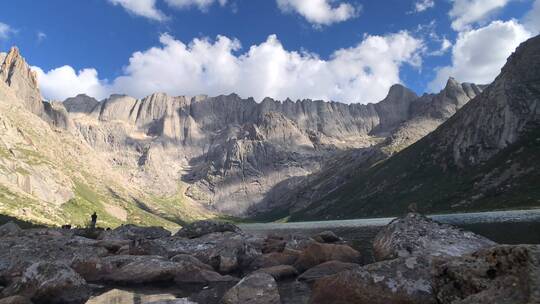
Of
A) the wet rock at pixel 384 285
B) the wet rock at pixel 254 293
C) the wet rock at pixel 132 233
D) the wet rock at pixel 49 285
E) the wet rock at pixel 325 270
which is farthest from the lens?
the wet rock at pixel 132 233

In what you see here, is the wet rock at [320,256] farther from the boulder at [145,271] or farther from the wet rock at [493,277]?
the wet rock at [493,277]

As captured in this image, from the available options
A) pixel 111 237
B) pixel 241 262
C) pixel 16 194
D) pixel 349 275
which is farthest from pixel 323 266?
pixel 16 194

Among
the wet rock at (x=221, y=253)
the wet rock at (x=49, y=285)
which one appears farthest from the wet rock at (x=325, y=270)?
the wet rock at (x=49, y=285)

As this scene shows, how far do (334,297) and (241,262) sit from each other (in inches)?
767

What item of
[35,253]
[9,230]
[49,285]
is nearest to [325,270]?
[49,285]

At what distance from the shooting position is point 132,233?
2201 inches

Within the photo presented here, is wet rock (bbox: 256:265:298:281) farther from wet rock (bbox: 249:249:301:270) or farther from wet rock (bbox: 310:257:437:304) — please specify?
wet rock (bbox: 310:257:437:304)

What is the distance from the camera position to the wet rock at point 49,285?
73.2 ft

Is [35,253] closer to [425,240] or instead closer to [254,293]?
[254,293]

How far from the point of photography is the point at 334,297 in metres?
17.8

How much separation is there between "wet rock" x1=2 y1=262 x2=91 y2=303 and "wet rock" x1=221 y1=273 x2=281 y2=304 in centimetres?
870

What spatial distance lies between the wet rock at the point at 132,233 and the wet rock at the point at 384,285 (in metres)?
39.3

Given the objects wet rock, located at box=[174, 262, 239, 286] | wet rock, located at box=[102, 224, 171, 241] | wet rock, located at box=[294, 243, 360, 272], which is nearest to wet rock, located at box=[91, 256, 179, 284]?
wet rock, located at box=[174, 262, 239, 286]

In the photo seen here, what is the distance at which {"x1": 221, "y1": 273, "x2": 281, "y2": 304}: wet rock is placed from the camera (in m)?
20.2
